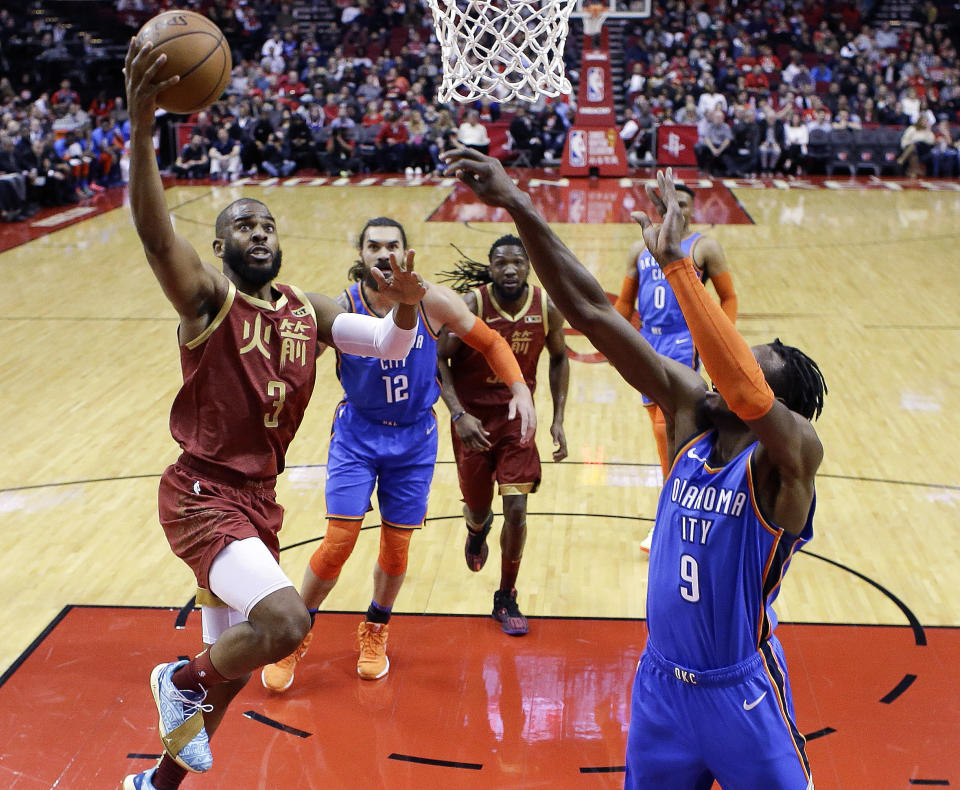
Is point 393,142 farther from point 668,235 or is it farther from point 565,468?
point 668,235

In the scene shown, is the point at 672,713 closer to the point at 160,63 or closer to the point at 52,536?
the point at 160,63

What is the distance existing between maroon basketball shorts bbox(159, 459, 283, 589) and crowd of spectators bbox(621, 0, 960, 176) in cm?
1964

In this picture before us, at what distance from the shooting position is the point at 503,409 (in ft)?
17.9

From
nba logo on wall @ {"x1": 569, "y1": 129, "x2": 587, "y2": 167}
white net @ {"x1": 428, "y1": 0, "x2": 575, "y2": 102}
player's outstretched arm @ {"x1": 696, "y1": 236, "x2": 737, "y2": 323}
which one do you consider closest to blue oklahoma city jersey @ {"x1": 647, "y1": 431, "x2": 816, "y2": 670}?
player's outstretched arm @ {"x1": 696, "y1": 236, "x2": 737, "y2": 323}

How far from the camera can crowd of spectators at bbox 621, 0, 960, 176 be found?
22188 millimetres

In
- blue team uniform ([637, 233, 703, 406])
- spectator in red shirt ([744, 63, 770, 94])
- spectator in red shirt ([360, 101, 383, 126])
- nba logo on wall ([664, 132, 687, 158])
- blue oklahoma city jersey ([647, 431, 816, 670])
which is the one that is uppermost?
blue oklahoma city jersey ([647, 431, 816, 670])

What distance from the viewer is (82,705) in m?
4.63

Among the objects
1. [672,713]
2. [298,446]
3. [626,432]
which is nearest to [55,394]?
[298,446]

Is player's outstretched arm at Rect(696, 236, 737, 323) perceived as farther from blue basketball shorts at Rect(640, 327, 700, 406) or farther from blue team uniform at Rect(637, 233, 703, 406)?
blue basketball shorts at Rect(640, 327, 700, 406)

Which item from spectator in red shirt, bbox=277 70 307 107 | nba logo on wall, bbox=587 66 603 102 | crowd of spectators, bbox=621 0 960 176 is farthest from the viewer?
spectator in red shirt, bbox=277 70 307 107

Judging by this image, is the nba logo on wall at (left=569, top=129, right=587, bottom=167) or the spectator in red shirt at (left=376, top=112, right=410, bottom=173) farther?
the spectator in red shirt at (left=376, top=112, right=410, bottom=173)

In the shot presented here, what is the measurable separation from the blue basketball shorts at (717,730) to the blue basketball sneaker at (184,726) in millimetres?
1473

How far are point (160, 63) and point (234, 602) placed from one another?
164cm

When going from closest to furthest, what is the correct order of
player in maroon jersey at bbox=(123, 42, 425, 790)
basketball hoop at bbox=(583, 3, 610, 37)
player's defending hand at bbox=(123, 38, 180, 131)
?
player's defending hand at bbox=(123, 38, 180, 131) < player in maroon jersey at bbox=(123, 42, 425, 790) < basketball hoop at bbox=(583, 3, 610, 37)
